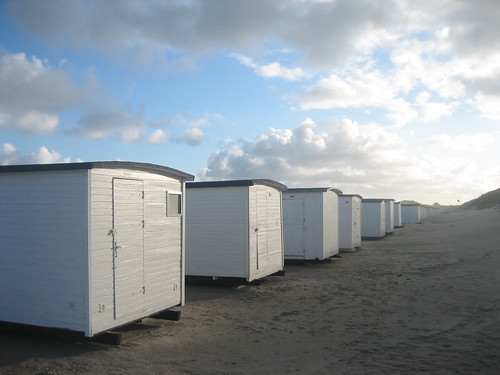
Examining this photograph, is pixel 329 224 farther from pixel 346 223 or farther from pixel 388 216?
pixel 388 216

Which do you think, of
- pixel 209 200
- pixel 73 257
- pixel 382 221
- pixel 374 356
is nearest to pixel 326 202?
pixel 209 200

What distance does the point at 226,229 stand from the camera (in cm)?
1305

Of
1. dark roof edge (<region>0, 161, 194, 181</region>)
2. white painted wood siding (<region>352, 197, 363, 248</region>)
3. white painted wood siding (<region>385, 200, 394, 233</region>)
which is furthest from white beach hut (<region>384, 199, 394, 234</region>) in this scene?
dark roof edge (<region>0, 161, 194, 181</region>)

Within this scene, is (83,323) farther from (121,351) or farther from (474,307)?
(474,307)

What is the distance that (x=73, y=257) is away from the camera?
24.0 feet

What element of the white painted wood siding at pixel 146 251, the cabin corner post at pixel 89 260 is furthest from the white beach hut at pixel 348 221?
the cabin corner post at pixel 89 260

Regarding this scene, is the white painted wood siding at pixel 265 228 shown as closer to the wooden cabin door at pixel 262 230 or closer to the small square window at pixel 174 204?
the wooden cabin door at pixel 262 230

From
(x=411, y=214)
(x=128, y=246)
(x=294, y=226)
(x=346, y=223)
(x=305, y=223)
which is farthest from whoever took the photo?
(x=411, y=214)

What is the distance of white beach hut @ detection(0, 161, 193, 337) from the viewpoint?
7293mm

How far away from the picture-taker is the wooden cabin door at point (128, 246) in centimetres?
782

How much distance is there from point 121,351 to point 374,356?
406 cm

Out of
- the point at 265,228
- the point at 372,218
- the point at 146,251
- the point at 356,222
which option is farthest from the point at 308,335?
the point at 372,218

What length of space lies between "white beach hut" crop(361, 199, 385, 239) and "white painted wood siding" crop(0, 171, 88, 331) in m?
28.2

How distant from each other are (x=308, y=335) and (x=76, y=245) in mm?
4456
